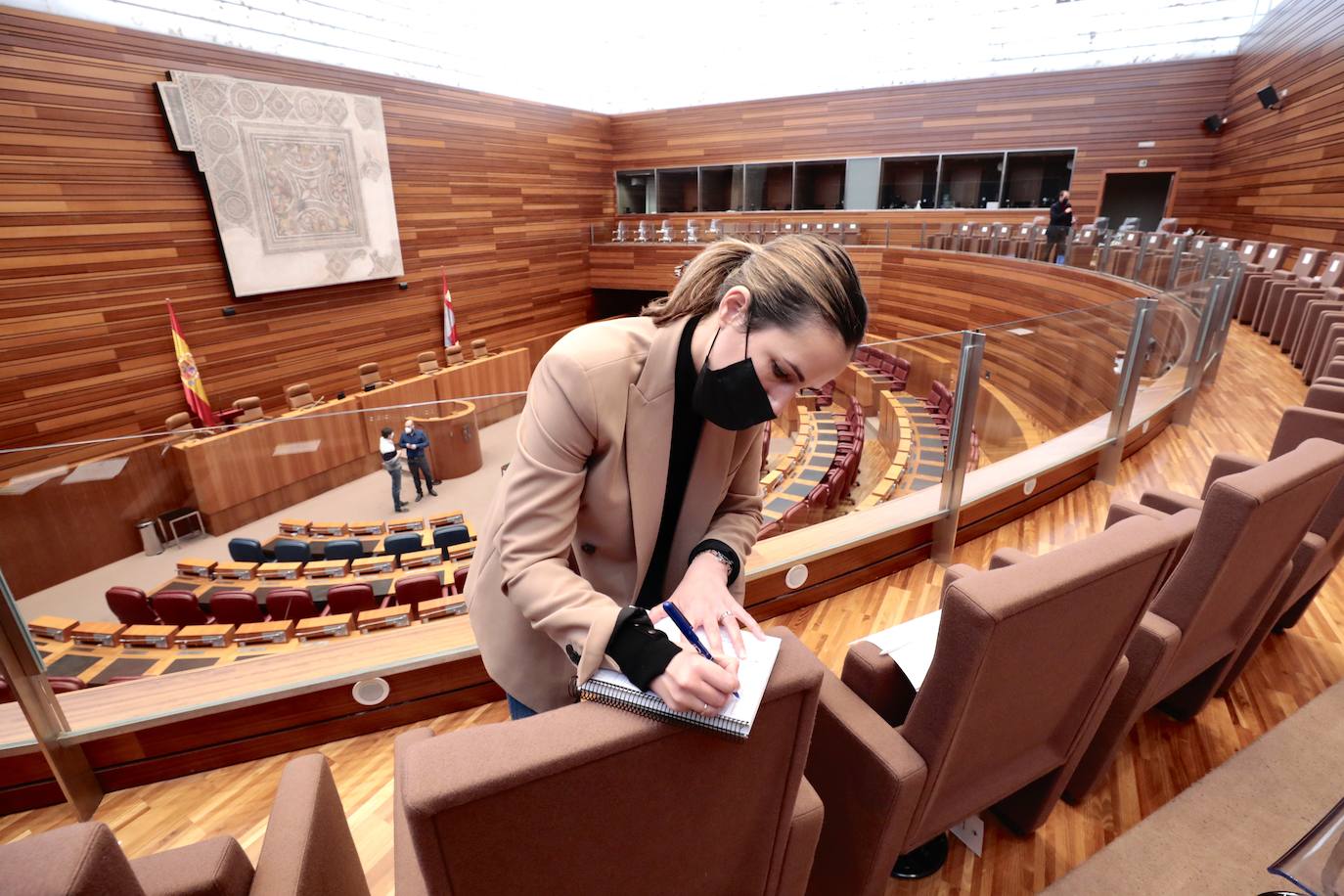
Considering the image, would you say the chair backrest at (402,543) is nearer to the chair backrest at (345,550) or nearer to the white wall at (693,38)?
the chair backrest at (345,550)

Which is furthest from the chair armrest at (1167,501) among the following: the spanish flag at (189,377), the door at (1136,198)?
the door at (1136,198)

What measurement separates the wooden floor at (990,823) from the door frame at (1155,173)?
23.1ft

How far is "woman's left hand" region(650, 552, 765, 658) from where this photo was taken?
0.67m

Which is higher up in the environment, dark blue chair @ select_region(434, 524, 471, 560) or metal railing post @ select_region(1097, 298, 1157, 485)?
metal railing post @ select_region(1097, 298, 1157, 485)

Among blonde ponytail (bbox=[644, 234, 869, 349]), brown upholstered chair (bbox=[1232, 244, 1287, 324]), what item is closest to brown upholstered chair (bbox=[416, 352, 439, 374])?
blonde ponytail (bbox=[644, 234, 869, 349])

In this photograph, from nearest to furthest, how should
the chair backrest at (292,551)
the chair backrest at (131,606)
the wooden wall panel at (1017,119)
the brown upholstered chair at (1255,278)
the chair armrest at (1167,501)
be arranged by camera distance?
the chair armrest at (1167,501) → the chair backrest at (131,606) → the chair backrest at (292,551) → the brown upholstered chair at (1255,278) → the wooden wall panel at (1017,119)

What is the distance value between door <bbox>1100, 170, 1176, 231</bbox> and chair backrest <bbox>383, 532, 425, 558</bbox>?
27.9 feet

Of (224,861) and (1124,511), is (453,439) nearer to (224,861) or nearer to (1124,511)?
(224,861)

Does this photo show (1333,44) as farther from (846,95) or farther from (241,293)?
(241,293)

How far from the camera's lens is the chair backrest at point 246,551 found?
2.47m

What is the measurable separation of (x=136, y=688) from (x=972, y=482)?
7.84 ft

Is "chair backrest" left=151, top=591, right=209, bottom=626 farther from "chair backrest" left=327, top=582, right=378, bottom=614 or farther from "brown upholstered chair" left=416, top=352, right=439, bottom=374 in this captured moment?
"brown upholstered chair" left=416, top=352, right=439, bottom=374

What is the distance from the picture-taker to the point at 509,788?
0.47 metres

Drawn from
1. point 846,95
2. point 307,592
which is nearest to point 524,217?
point 846,95
